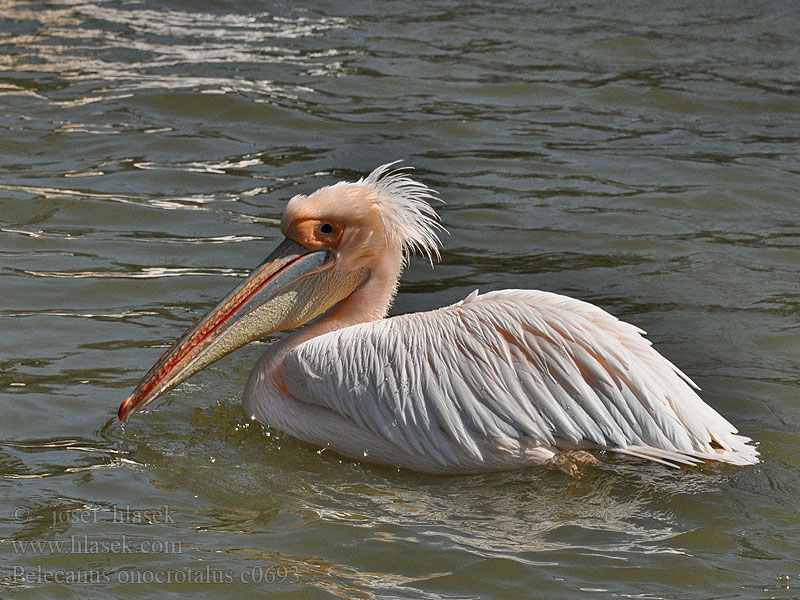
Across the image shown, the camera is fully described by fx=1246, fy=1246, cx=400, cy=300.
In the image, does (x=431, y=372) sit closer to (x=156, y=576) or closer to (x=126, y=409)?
(x=126, y=409)

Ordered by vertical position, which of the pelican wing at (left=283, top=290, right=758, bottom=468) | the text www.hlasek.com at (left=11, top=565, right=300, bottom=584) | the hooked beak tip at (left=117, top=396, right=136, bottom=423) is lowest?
the text www.hlasek.com at (left=11, top=565, right=300, bottom=584)

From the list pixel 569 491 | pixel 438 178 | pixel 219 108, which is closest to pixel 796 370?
pixel 569 491

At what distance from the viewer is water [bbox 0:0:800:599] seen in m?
3.47

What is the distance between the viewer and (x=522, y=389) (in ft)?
12.9

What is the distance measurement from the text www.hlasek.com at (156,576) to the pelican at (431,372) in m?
0.81

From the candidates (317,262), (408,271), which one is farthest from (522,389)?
(408,271)

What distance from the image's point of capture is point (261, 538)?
3.55 m

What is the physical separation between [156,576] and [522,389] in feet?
4.23

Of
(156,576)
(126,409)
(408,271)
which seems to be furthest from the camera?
(408,271)

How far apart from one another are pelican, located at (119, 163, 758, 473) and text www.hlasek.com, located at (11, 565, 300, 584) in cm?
81

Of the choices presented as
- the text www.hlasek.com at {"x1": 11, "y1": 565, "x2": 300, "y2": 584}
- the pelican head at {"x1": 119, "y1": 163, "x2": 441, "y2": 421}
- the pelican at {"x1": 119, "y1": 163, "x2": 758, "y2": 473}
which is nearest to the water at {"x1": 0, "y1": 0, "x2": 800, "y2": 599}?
the text www.hlasek.com at {"x1": 11, "y1": 565, "x2": 300, "y2": 584}

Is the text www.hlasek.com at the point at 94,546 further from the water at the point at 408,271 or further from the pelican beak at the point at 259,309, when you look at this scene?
the pelican beak at the point at 259,309

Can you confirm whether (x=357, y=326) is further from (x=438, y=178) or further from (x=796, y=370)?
(x=438, y=178)

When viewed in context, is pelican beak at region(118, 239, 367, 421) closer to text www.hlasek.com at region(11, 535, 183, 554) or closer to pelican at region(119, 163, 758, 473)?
pelican at region(119, 163, 758, 473)
